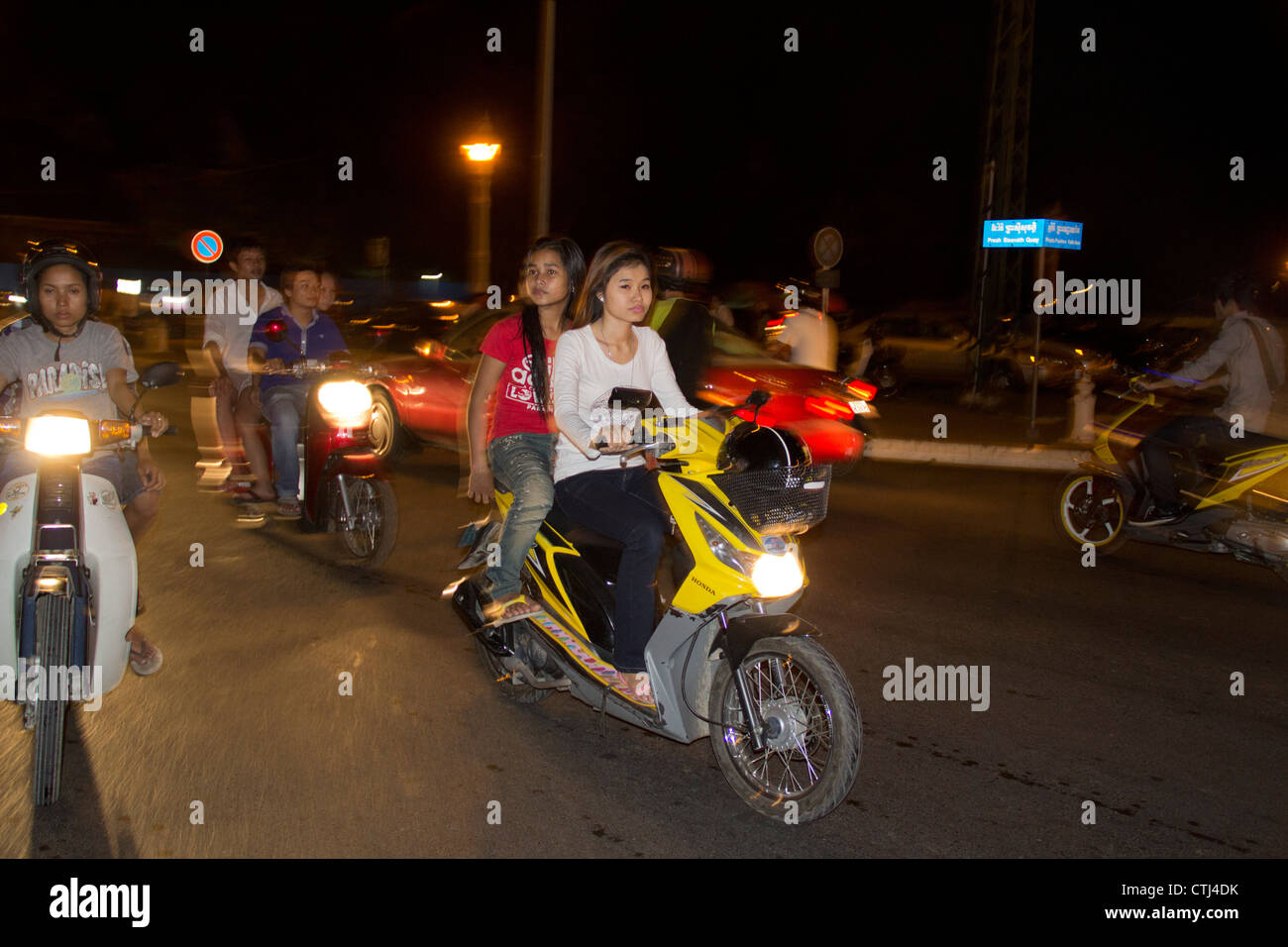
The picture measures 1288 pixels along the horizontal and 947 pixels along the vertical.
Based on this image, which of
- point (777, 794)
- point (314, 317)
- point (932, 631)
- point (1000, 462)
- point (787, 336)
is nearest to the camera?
point (777, 794)

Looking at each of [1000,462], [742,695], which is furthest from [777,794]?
[1000,462]

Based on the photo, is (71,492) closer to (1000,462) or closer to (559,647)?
(559,647)

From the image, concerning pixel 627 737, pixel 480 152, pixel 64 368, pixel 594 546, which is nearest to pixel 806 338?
pixel 480 152

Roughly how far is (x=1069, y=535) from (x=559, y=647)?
17.9ft

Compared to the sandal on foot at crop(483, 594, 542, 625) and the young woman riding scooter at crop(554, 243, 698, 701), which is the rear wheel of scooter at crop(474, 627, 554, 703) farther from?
the young woman riding scooter at crop(554, 243, 698, 701)

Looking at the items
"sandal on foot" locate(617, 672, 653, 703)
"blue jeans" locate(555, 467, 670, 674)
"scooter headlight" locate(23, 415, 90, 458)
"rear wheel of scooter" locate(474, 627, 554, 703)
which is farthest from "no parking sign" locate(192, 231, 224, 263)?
"sandal on foot" locate(617, 672, 653, 703)

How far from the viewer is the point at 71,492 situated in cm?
432

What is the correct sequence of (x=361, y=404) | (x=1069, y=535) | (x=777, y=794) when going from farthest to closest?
(x=1069, y=535), (x=361, y=404), (x=777, y=794)

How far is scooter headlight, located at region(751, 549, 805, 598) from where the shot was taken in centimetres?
400

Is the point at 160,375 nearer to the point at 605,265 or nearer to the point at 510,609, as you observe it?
the point at 510,609

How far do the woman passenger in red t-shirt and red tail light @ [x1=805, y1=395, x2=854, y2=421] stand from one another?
641 centimetres

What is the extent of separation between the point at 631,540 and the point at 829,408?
7505mm

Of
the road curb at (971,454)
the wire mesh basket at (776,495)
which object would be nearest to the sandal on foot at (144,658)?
the wire mesh basket at (776,495)
